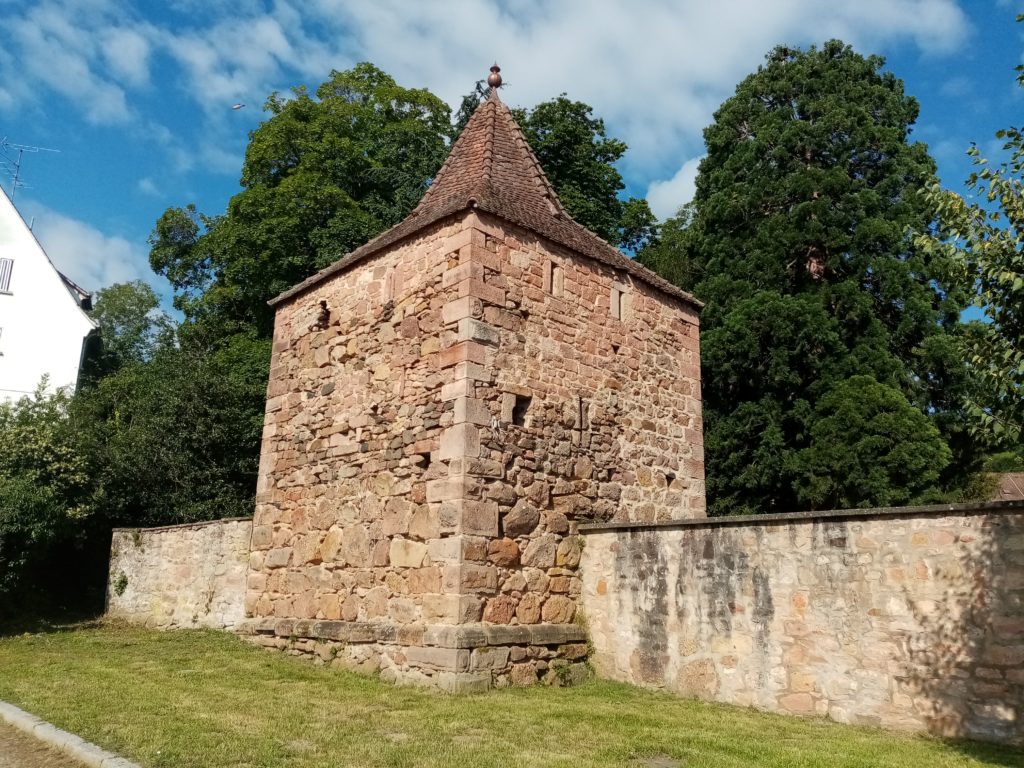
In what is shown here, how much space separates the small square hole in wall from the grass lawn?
2.89m

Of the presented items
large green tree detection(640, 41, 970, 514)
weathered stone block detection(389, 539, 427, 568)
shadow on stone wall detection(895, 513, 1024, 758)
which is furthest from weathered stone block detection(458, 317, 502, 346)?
large green tree detection(640, 41, 970, 514)

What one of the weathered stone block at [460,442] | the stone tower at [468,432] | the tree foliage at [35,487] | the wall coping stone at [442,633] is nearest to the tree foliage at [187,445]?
the tree foliage at [35,487]

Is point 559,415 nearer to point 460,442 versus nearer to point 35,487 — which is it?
point 460,442

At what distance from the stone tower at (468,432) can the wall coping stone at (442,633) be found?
Answer: 0.08ft

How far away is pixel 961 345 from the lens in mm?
6777

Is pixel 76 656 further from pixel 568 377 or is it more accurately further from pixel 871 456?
pixel 871 456

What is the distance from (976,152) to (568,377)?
512 cm

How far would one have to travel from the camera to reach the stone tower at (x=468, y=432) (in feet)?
29.8

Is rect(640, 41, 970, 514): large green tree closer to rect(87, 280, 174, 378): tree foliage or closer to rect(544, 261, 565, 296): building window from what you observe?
rect(544, 261, 565, 296): building window

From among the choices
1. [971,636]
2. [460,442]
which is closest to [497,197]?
Answer: [460,442]

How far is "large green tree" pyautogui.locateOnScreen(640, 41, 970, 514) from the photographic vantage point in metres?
17.8

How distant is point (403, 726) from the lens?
271 inches

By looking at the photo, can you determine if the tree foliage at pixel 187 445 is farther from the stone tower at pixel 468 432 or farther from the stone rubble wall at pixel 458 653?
the stone rubble wall at pixel 458 653

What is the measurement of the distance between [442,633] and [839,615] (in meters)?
3.77
